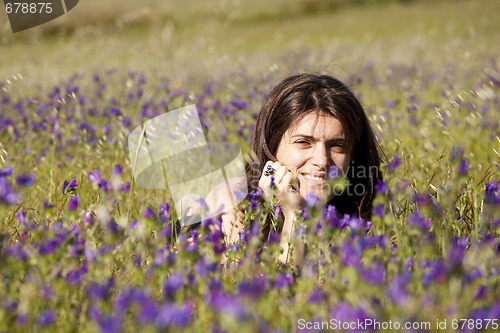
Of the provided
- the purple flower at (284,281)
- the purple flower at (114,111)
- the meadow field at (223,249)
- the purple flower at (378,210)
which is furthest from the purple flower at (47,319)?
the purple flower at (114,111)

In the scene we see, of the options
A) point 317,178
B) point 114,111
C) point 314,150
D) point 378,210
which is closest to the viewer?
point 378,210

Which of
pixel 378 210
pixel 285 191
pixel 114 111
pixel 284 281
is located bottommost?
pixel 114 111

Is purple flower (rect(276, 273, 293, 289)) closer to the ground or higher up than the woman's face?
higher up

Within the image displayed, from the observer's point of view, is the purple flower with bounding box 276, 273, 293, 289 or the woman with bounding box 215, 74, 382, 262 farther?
the woman with bounding box 215, 74, 382, 262

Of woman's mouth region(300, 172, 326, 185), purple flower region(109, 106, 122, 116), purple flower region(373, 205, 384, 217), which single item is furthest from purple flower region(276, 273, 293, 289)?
purple flower region(109, 106, 122, 116)

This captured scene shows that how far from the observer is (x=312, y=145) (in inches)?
113

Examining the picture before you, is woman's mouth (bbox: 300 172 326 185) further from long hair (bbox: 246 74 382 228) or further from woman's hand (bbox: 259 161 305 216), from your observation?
long hair (bbox: 246 74 382 228)

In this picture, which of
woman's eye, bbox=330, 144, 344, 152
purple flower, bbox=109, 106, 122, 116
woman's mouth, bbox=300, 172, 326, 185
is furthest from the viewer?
purple flower, bbox=109, 106, 122, 116

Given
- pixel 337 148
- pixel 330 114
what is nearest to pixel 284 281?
pixel 337 148

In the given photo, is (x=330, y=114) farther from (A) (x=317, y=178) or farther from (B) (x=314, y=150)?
(A) (x=317, y=178)

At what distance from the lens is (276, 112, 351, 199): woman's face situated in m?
2.72

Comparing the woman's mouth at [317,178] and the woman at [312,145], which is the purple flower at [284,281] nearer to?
the woman at [312,145]

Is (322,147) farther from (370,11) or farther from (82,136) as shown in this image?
(370,11)

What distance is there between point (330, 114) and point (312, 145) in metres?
0.26
